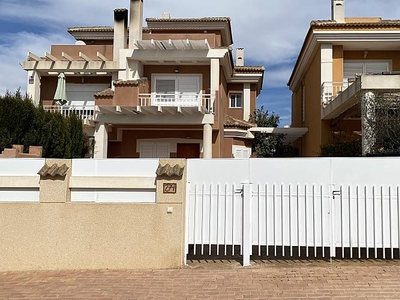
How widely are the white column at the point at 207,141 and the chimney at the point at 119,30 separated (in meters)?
6.20

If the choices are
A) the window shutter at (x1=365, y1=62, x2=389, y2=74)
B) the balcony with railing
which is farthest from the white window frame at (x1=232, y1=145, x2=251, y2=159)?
the window shutter at (x1=365, y1=62, x2=389, y2=74)

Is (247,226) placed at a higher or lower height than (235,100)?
lower

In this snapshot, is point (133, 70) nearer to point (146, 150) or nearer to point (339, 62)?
point (146, 150)

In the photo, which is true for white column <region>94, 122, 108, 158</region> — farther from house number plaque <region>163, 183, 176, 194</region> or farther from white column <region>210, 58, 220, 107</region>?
house number plaque <region>163, 183, 176, 194</region>

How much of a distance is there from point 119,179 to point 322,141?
479 inches

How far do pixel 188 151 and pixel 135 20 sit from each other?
285 inches

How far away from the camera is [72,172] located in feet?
23.2

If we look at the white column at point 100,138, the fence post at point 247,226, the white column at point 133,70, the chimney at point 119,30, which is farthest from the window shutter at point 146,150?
the fence post at point 247,226

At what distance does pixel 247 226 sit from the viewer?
6727 millimetres

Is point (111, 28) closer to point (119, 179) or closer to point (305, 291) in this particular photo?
point (119, 179)

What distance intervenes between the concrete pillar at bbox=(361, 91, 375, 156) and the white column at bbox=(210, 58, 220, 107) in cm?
700

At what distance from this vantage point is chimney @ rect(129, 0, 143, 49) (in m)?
18.4

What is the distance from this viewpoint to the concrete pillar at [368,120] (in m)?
11.5

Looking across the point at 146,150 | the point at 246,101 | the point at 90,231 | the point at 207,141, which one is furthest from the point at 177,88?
the point at 90,231
